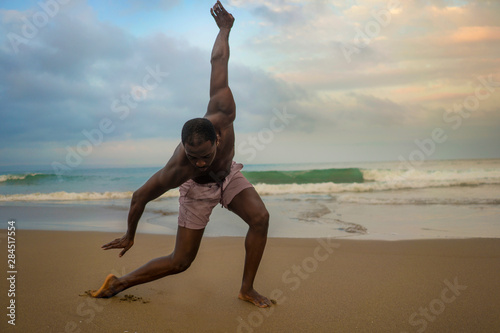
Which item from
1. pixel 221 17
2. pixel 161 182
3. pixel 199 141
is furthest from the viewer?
pixel 221 17

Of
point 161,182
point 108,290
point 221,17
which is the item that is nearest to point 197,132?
point 161,182

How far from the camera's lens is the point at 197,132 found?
8.53 ft

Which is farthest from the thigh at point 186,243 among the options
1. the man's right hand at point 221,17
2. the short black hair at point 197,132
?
the man's right hand at point 221,17

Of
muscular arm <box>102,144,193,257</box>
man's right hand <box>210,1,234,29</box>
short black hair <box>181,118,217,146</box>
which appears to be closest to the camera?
short black hair <box>181,118,217,146</box>

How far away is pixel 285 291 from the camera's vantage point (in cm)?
350

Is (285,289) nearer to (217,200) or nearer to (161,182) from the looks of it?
(217,200)

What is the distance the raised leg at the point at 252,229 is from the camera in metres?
3.19

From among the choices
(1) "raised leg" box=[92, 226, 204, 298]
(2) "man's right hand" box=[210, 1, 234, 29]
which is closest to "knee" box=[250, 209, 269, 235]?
(1) "raised leg" box=[92, 226, 204, 298]

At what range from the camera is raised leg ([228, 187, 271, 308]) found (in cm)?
319

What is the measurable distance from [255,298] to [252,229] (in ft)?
1.83

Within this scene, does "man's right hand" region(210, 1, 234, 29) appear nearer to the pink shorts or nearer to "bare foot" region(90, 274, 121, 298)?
the pink shorts

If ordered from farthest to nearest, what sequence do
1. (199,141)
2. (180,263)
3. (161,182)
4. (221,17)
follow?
(221,17) → (180,263) → (161,182) → (199,141)

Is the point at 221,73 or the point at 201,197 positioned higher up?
the point at 221,73

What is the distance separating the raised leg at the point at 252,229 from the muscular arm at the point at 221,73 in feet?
2.19
